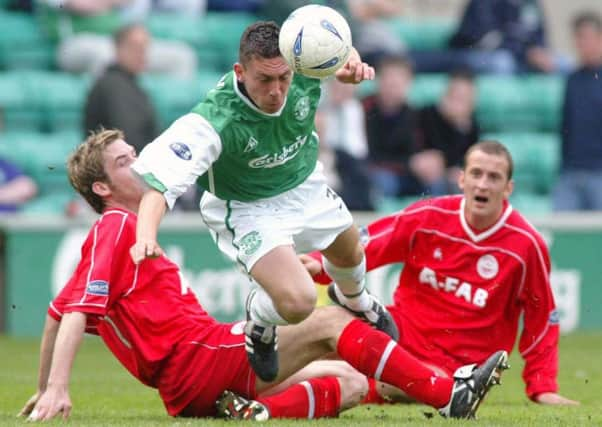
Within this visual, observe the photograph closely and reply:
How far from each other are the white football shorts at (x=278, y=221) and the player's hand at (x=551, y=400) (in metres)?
1.45

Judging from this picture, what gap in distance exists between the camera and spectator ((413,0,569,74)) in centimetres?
1505

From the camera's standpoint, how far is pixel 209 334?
20.4 ft

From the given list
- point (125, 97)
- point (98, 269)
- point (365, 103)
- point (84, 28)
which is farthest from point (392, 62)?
point (98, 269)

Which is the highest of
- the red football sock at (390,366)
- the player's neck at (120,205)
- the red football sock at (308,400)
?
the player's neck at (120,205)

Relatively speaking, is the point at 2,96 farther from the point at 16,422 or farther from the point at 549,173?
the point at 16,422

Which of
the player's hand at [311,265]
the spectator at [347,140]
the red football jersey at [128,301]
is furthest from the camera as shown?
the spectator at [347,140]

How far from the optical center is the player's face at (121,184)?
21.1ft

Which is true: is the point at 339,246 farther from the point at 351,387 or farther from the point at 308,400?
the point at 308,400

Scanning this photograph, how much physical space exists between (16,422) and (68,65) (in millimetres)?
8414

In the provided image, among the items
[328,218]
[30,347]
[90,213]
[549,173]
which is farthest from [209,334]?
[549,173]

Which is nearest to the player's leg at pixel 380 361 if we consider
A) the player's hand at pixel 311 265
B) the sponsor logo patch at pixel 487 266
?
the player's hand at pixel 311 265

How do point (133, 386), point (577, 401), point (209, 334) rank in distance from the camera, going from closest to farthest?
point (209, 334)
point (577, 401)
point (133, 386)

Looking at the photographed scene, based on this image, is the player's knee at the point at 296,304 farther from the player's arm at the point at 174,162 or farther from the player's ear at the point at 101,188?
the player's ear at the point at 101,188

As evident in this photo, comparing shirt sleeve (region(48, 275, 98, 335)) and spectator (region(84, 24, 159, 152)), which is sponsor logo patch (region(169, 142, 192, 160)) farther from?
spectator (region(84, 24, 159, 152))
